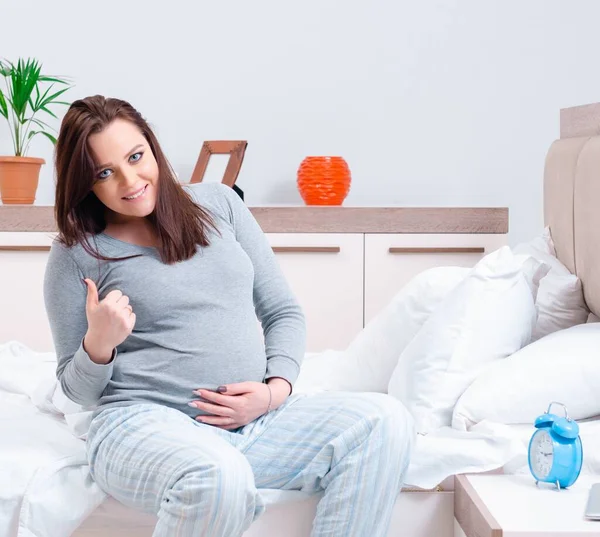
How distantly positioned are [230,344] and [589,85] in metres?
2.59

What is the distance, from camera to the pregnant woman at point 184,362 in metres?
1.40

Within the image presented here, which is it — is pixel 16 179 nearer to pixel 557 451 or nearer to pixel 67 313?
pixel 67 313

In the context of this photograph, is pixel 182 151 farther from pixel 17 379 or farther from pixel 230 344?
pixel 230 344

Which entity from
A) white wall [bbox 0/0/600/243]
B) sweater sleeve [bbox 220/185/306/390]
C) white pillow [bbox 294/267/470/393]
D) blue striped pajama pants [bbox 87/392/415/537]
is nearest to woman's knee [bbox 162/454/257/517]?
blue striped pajama pants [bbox 87/392/415/537]

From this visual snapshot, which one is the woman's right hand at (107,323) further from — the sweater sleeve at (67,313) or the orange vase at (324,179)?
the orange vase at (324,179)

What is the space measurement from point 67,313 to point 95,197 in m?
0.23

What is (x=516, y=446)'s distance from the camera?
5.04 feet

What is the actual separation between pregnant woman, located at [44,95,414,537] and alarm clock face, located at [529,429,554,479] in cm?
21

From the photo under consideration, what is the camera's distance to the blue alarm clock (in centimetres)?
142

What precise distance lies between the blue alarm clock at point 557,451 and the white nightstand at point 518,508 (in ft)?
0.08

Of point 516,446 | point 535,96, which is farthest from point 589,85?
point 516,446

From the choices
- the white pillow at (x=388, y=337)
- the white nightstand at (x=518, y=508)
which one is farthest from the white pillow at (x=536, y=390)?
the white pillow at (x=388, y=337)

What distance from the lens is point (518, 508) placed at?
53.5 inches

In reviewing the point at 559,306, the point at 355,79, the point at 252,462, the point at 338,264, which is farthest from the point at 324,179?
the point at 252,462
